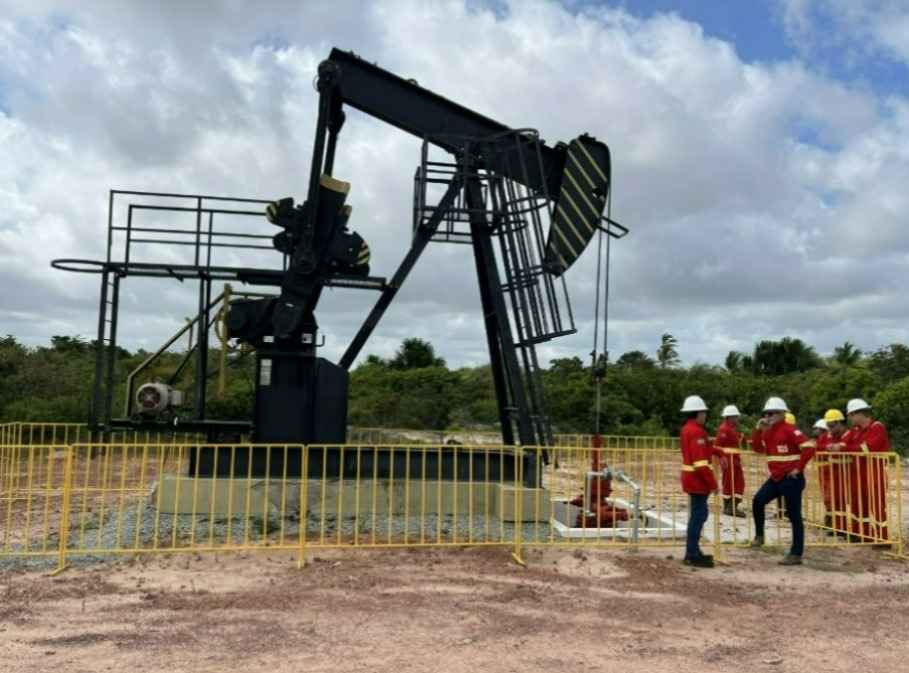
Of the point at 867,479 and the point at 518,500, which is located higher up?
the point at 867,479

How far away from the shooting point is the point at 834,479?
9.64 metres

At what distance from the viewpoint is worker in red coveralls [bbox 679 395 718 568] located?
763cm

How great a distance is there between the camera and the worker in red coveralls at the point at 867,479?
893cm

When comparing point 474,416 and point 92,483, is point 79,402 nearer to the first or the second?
point 92,483

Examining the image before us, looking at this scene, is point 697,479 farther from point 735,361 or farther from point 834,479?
point 735,361

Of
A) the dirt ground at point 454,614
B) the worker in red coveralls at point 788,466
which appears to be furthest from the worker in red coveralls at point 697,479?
the worker in red coveralls at point 788,466

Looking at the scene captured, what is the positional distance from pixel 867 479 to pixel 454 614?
5.37m

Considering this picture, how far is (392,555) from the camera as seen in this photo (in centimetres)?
784

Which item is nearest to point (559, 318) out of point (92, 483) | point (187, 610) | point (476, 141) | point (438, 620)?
point (476, 141)

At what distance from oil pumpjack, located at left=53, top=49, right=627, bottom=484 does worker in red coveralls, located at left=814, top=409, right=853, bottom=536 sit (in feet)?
10.1

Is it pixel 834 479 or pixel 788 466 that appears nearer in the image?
pixel 788 466

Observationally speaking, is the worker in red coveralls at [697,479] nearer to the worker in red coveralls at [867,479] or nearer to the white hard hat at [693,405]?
the white hard hat at [693,405]

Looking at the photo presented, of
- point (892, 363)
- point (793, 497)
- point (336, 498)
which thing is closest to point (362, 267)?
point (336, 498)

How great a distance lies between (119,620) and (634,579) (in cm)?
395
